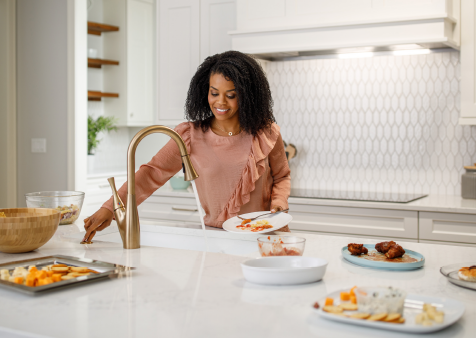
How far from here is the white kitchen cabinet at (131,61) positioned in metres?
4.69

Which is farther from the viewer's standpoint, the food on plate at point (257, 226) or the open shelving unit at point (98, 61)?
Result: the open shelving unit at point (98, 61)

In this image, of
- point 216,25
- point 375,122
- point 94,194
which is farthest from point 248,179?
point 94,194

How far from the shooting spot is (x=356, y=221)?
2.91 meters

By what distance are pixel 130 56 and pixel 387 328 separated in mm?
4235

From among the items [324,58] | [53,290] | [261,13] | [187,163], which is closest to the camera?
[53,290]

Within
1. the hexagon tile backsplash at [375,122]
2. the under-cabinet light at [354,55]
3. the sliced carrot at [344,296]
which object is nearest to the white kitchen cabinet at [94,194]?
the hexagon tile backsplash at [375,122]

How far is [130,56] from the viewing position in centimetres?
471

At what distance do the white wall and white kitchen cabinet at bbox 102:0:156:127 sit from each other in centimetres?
91

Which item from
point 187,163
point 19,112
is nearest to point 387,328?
point 187,163

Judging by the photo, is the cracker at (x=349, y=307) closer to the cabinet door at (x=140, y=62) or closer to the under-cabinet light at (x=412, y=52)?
the under-cabinet light at (x=412, y=52)

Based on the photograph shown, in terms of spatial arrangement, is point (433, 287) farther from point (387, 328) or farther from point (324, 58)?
point (324, 58)

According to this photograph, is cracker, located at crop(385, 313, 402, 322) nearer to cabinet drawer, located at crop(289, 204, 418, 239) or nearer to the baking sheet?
the baking sheet

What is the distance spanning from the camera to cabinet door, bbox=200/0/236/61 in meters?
3.38

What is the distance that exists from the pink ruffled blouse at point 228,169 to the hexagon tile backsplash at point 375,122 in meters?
1.36
